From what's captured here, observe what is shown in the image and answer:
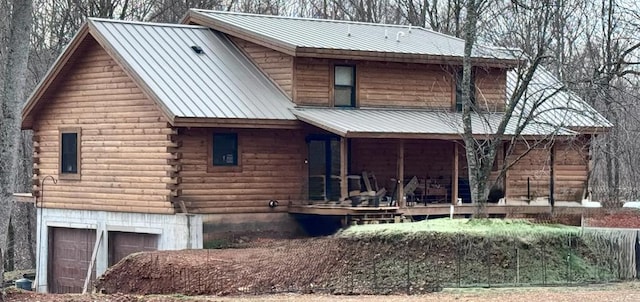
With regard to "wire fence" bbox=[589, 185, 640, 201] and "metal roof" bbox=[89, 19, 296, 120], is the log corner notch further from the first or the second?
"wire fence" bbox=[589, 185, 640, 201]

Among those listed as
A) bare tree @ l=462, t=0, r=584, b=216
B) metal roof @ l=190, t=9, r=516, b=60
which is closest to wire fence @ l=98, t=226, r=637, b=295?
bare tree @ l=462, t=0, r=584, b=216

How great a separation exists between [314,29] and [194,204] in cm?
835

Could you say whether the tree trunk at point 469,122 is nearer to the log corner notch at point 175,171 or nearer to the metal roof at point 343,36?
the metal roof at point 343,36

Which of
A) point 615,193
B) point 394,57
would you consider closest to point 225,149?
point 394,57

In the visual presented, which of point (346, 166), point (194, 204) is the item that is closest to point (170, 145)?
point (194, 204)

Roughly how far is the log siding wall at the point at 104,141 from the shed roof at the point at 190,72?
706 millimetres

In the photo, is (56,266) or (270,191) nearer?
(270,191)

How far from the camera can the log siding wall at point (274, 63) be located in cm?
3281

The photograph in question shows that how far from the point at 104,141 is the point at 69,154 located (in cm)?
217

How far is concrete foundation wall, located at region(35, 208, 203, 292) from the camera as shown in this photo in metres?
29.8

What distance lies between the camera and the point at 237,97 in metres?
31.7

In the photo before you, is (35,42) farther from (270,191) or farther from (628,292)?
(628,292)

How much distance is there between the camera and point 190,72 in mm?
32375

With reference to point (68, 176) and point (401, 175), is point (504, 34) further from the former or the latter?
point (68, 176)
